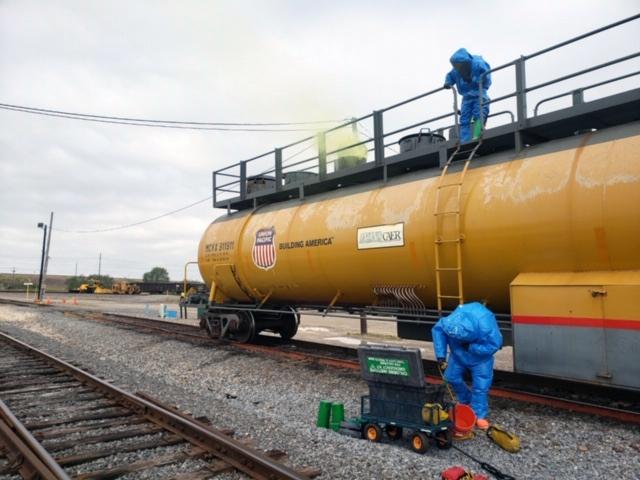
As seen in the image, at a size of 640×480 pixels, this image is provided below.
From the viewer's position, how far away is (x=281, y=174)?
456 inches

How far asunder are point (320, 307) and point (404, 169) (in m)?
3.54

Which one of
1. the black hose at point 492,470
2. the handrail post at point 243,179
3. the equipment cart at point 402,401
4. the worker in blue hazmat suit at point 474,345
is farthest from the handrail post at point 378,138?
the black hose at point 492,470

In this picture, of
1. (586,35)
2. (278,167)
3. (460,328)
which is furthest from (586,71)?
(278,167)

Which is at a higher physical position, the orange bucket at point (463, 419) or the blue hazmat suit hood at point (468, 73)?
the blue hazmat suit hood at point (468, 73)

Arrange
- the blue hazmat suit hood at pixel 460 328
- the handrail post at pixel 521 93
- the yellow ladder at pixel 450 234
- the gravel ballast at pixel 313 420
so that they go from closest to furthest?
the gravel ballast at pixel 313 420 < the blue hazmat suit hood at pixel 460 328 < the handrail post at pixel 521 93 < the yellow ladder at pixel 450 234

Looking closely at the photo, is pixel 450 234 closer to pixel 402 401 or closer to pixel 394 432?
pixel 402 401

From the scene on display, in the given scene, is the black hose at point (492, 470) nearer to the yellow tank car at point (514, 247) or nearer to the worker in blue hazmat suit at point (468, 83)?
the yellow tank car at point (514, 247)

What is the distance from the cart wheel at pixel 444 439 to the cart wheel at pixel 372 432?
0.63m

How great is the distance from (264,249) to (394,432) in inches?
245

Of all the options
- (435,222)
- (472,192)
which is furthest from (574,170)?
(435,222)

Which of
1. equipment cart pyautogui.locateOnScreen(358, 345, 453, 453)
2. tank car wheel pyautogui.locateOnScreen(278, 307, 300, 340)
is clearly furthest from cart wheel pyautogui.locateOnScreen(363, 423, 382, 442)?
tank car wheel pyautogui.locateOnScreen(278, 307, 300, 340)

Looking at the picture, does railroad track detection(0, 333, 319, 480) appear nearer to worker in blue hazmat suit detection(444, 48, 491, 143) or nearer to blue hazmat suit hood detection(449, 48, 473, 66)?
worker in blue hazmat suit detection(444, 48, 491, 143)

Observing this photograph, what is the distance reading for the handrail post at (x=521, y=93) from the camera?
6.89 metres

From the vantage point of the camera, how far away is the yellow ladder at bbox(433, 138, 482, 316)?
7.01m
